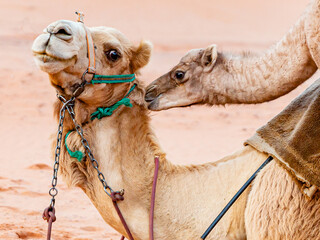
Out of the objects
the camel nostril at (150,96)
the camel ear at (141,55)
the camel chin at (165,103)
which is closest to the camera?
the camel chin at (165,103)

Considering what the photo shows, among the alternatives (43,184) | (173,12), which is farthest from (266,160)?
(173,12)

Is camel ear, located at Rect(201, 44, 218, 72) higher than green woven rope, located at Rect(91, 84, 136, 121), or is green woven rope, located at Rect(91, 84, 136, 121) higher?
camel ear, located at Rect(201, 44, 218, 72)

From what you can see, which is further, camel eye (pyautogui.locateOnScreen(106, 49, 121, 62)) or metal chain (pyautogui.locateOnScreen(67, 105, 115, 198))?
camel eye (pyautogui.locateOnScreen(106, 49, 121, 62))

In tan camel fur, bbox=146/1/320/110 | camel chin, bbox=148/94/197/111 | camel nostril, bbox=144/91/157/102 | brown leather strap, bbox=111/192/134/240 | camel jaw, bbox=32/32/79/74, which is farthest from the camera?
camel nostril, bbox=144/91/157/102

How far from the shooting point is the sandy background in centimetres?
732

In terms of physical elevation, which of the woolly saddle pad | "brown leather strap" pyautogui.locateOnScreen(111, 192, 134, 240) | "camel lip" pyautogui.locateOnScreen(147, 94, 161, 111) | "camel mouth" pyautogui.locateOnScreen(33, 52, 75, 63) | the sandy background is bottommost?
the sandy background

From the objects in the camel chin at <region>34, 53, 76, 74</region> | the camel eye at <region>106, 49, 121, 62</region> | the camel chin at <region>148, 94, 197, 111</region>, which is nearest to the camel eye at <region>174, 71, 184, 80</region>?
the camel chin at <region>148, 94, 197, 111</region>

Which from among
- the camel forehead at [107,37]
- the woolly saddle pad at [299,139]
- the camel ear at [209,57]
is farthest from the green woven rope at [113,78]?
the woolly saddle pad at [299,139]

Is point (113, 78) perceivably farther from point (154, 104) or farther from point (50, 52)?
point (50, 52)

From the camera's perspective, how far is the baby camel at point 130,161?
3336mm

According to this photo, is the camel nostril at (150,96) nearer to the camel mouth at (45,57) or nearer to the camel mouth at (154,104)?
the camel mouth at (154,104)

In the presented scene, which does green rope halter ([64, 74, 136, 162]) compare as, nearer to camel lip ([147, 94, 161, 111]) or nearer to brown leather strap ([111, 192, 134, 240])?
camel lip ([147, 94, 161, 111])

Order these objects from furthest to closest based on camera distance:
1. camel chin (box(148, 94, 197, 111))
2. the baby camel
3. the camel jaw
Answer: camel chin (box(148, 94, 197, 111)) → the baby camel → the camel jaw

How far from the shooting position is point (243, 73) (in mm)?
3283
